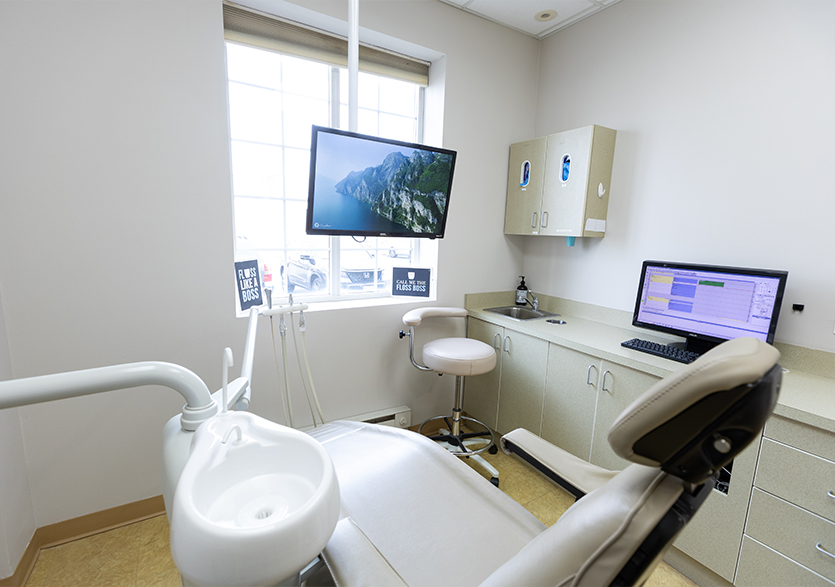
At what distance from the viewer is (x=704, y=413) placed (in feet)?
1.81

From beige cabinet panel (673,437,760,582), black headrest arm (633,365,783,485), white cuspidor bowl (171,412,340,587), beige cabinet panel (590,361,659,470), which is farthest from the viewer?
beige cabinet panel (590,361,659,470)

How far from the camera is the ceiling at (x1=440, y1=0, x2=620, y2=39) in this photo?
2.50 m

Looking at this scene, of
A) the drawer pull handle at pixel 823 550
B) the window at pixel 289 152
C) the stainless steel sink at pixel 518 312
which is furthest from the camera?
the stainless steel sink at pixel 518 312

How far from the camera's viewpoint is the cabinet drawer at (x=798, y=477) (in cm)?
137

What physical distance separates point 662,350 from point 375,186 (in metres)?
1.72

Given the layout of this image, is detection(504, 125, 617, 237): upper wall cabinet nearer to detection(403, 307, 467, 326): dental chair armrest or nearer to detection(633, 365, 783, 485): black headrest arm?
detection(403, 307, 467, 326): dental chair armrest

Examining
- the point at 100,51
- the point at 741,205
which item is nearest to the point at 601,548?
the point at 741,205

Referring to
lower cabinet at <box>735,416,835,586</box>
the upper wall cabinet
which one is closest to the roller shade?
the upper wall cabinet

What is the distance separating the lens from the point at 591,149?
7.89 feet

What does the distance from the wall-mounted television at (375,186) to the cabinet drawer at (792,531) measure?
6.42 ft

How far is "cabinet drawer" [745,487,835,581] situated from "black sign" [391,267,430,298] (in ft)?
6.43

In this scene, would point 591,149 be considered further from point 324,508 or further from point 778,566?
point 324,508

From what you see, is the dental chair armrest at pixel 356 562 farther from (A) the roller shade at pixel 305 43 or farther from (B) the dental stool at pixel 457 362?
(A) the roller shade at pixel 305 43

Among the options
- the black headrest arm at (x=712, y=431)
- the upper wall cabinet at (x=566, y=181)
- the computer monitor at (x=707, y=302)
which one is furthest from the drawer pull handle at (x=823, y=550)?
the upper wall cabinet at (x=566, y=181)
